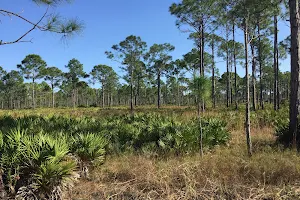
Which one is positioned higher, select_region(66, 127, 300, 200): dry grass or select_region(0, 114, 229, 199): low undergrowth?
select_region(0, 114, 229, 199): low undergrowth

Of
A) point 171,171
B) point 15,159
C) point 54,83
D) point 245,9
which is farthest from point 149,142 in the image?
point 54,83

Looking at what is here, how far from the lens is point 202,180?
5.14 m

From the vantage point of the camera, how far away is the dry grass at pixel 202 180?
4.43m

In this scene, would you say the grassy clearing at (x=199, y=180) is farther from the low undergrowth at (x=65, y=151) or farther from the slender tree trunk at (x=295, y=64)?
the slender tree trunk at (x=295, y=64)

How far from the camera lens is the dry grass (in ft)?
14.5

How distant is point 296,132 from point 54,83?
5767 cm

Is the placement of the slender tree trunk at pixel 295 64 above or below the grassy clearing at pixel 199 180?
above

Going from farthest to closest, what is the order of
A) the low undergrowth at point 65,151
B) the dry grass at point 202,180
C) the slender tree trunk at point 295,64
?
the slender tree trunk at point 295,64
the low undergrowth at point 65,151
the dry grass at point 202,180

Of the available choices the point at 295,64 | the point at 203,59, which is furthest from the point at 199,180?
the point at 203,59

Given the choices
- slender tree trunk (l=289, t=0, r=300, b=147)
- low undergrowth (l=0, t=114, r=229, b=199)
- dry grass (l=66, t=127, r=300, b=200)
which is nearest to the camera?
dry grass (l=66, t=127, r=300, b=200)

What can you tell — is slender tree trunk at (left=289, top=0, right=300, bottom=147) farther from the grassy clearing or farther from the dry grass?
the dry grass

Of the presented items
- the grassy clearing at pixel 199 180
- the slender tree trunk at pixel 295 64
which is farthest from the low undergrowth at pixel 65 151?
the slender tree trunk at pixel 295 64

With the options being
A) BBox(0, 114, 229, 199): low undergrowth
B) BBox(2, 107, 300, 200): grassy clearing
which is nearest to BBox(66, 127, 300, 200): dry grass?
BBox(2, 107, 300, 200): grassy clearing

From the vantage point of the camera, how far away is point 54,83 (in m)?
58.4
